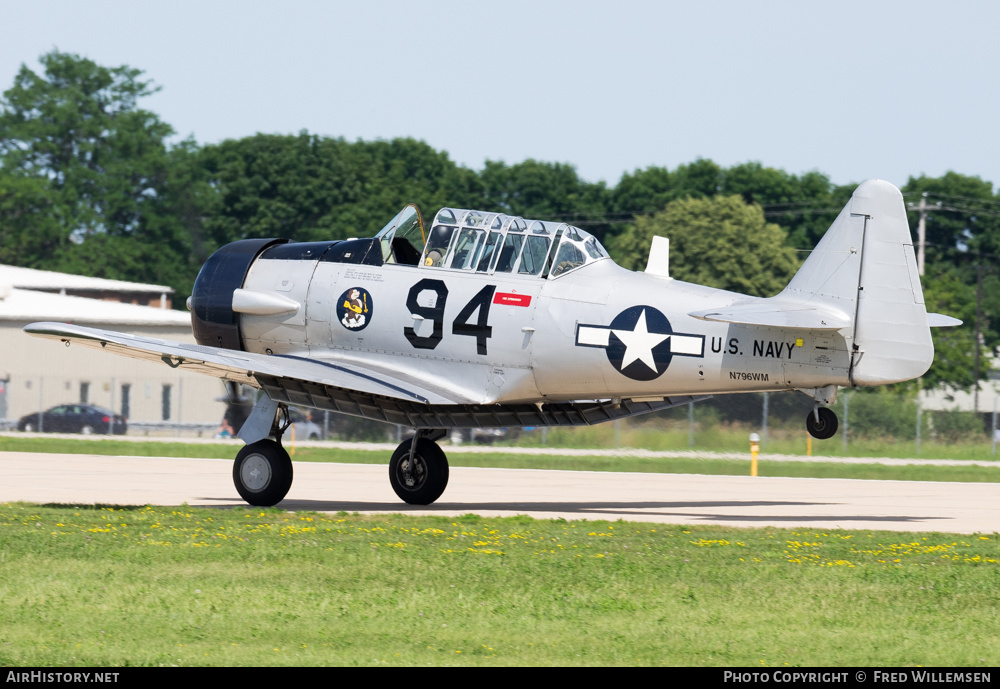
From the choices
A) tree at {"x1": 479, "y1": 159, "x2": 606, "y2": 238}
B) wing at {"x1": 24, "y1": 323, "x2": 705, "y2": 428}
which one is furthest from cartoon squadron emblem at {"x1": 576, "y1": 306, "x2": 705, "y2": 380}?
tree at {"x1": 479, "y1": 159, "x2": 606, "y2": 238}

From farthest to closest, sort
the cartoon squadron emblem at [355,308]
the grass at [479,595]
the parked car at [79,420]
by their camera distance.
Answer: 1. the parked car at [79,420]
2. the cartoon squadron emblem at [355,308]
3. the grass at [479,595]

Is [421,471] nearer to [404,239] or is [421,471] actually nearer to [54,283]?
[404,239]

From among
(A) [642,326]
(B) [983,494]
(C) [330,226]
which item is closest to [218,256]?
(A) [642,326]

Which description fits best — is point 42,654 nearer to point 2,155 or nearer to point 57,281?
point 57,281

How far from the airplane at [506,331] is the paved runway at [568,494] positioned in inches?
58.3

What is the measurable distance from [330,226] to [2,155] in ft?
126

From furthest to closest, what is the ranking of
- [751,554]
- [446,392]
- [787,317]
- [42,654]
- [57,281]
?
[57,281], [446,392], [787,317], [751,554], [42,654]

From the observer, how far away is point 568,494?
23.2 metres

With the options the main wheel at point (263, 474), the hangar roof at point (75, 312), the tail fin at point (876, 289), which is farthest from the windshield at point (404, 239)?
the hangar roof at point (75, 312)

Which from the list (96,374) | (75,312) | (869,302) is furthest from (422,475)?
(75,312)

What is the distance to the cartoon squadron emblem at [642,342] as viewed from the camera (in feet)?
55.7

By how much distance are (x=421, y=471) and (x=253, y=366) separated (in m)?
3.33

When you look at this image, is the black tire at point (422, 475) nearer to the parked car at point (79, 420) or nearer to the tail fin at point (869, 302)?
the tail fin at point (869, 302)

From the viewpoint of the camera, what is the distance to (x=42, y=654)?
847cm
